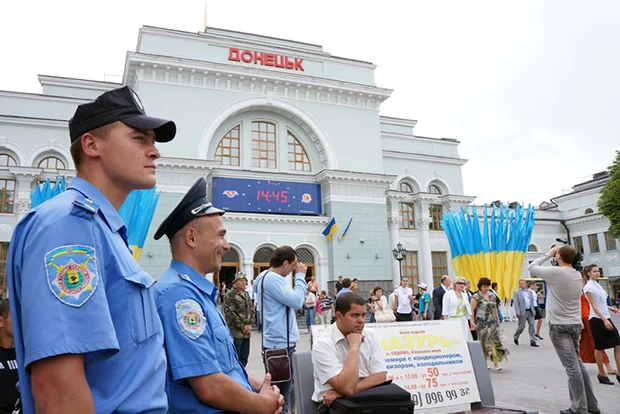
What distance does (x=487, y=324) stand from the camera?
9.61m

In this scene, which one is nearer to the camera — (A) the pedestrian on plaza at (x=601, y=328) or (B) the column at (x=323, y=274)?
(A) the pedestrian on plaza at (x=601, y=328)

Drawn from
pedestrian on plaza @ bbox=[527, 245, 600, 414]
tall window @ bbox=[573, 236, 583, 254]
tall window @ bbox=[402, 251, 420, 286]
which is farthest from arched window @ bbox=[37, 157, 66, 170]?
tall window @ bbox=[573, 236, 583, 254]

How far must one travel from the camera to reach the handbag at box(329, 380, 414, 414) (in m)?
3.52

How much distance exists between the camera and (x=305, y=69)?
81.7ft

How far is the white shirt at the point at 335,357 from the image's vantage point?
12.6ft

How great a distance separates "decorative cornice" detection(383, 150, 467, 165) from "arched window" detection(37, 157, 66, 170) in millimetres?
17687

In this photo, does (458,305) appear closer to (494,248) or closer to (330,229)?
(494,248)

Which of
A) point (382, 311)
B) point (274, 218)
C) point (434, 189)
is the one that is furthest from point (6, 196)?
point (434, 189)

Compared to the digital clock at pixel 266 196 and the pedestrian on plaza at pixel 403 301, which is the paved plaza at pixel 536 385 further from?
the digital clock at pixel 266 196

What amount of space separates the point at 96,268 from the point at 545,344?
14575mm

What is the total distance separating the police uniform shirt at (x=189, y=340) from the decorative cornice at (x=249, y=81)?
21.2 meters

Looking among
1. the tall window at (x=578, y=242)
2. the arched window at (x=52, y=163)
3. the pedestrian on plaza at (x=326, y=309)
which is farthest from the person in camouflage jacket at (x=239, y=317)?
the tall window at (x=578, y=242)

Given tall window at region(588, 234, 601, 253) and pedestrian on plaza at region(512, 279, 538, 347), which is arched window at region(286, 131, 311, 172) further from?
tall window at region(588, 234, 601, 253)

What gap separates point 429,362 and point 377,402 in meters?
1.64
